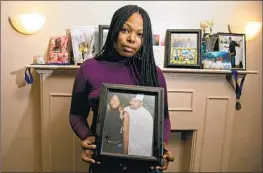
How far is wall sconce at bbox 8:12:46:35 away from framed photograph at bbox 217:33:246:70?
1.17 meters

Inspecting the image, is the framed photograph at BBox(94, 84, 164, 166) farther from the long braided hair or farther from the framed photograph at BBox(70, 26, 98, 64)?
the framed photograph at BBox(70, 26, 98, 64)

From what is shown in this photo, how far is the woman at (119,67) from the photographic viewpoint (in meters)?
0.74

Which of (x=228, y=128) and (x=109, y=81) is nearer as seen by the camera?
(x=109, y=81)

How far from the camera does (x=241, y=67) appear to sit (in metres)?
1.46

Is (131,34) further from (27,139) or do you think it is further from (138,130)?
(27,139)

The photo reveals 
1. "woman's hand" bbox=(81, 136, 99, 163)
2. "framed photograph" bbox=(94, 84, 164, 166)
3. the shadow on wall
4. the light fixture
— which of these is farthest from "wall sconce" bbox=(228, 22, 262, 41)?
the shadow on wall

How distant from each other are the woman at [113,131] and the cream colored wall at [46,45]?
0.94 metres

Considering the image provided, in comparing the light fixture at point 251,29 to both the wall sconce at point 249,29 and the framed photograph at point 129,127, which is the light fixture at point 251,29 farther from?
the framed photograph at point 129,127

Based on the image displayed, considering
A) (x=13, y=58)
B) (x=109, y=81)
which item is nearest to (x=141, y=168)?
(x=109, y=81)

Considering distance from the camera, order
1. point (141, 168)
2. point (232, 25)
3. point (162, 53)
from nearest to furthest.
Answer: point (141, 168), point (162, 53), point (232, 25)

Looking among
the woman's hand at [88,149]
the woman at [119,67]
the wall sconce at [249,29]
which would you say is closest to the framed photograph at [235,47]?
the wall sconce at [249,29]

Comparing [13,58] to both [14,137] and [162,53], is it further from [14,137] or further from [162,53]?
[162,53]

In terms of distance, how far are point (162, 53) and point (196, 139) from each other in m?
0.65

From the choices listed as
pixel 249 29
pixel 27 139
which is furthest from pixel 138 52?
pixel 27 139
